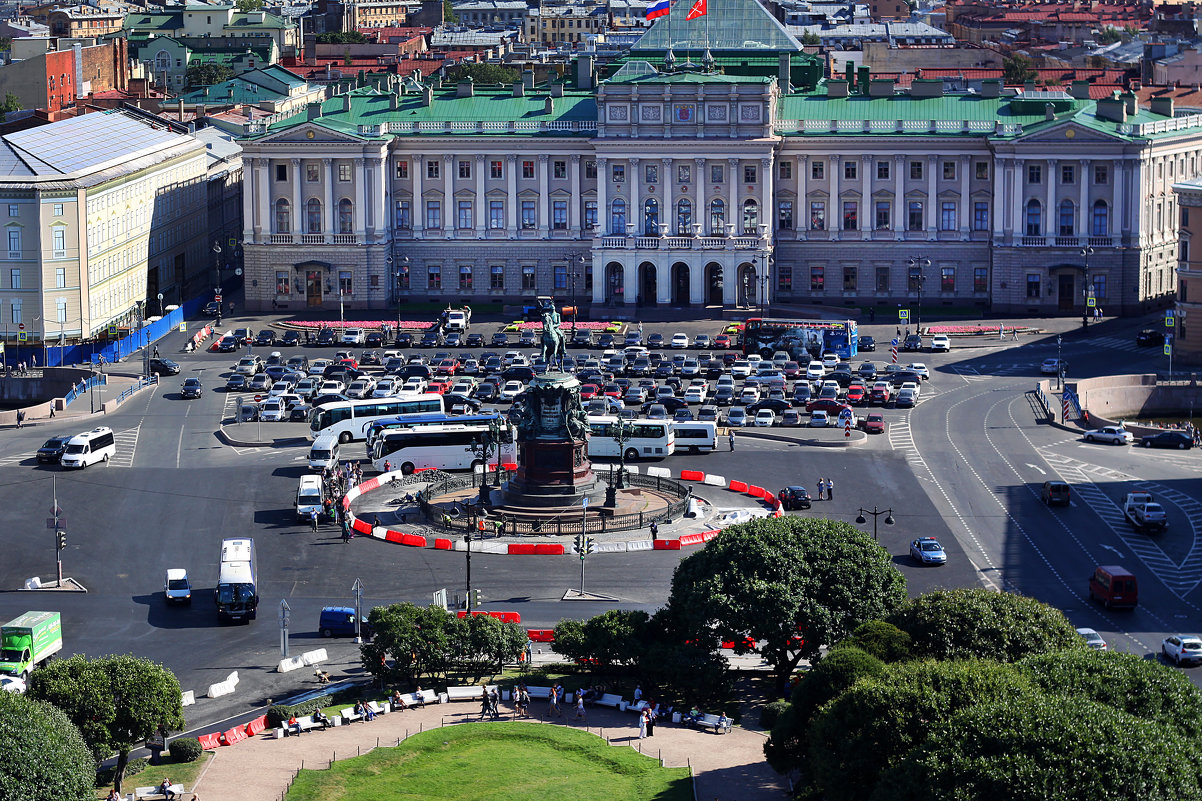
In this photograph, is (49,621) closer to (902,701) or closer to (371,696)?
(371,696)

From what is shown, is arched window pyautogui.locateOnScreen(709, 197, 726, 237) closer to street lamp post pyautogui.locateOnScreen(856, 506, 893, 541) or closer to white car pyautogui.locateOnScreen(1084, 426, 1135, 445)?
white car pyautogui.locateOnScreen(1084, 426, 1135, 445)

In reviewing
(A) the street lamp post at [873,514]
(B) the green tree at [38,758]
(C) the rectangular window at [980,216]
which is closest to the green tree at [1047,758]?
(B) the green tree at [38,758]

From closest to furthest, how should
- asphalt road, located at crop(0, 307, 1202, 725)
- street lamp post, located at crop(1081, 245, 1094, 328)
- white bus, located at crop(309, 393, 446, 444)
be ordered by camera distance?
asphalt road, located at crop(0, 307, 1202, 725) → white bus, located at crop(309, 393, 446, 444) → street lamp post, located at crop(1081, 245, 1094, 328)

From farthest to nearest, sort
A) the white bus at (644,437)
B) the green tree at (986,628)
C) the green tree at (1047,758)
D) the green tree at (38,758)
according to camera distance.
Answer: the white bus at (644,437) → the green tree at (986,628) → the green tree at (38,758) → the green tree at (1047,758)

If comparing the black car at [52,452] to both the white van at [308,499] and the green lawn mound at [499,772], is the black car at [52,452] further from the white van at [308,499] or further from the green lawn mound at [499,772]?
the green lawn mound at [499,772]

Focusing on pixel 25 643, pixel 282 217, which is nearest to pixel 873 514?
pixel 25 643

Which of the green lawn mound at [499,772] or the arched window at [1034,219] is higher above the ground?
the arched window at [1034,219]

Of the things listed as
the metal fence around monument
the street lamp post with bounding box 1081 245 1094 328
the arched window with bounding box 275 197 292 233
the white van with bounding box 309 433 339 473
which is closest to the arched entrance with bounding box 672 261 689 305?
the street lamp post with bounding box 1081 245 1094 328
